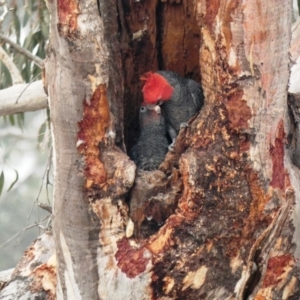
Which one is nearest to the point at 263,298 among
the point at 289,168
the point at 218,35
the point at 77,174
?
the point at 289,168

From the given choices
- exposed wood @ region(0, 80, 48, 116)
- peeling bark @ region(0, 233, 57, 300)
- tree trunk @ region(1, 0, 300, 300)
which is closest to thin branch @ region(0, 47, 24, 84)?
exposed wood @ region(0, 80, 48, 116)

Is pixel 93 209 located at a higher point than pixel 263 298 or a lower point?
higher

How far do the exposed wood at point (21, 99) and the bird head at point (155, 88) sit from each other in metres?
1.13

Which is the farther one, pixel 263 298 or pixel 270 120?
pixel 263 298

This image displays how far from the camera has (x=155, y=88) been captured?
1864 mm

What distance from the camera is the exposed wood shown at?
2906 mm

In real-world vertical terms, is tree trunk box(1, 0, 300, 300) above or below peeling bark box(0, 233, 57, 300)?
above

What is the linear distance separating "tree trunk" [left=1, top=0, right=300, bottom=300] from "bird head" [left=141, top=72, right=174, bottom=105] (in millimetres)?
201

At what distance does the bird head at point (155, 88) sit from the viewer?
73.1 inches

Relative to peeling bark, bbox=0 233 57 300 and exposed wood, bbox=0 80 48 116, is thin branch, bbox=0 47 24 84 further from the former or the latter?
peeling bark, bbox=0 233 57 300

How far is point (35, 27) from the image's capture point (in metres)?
3.63

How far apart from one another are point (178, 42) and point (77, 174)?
67 cm

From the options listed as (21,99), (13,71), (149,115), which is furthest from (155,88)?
(13,71)

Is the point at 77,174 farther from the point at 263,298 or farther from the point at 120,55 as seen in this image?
the point at 263,298
